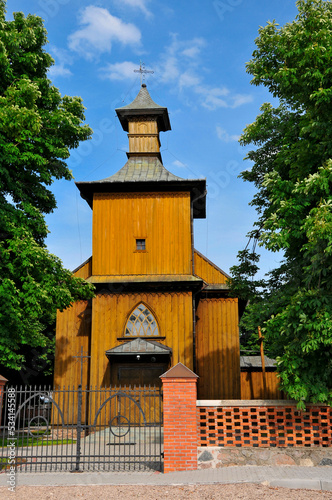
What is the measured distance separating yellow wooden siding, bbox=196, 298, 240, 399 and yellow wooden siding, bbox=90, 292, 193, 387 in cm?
247

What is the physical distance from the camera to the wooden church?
1931 centimetres

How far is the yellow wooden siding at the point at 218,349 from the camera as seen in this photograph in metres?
21.1

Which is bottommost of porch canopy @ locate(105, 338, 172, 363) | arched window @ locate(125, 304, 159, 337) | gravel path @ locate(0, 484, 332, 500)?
gravel path @ locate(0, 484, 332, 500)

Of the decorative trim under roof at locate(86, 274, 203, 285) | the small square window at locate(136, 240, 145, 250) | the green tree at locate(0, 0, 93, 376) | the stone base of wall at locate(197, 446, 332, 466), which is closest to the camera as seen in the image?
the stone base of wall at locate(197, 446, 332, 466)

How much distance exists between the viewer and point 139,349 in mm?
18500

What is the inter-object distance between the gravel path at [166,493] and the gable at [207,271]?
13819mm

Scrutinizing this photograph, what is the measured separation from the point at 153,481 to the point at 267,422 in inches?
115

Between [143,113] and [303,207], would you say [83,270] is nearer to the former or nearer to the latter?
[143,113]

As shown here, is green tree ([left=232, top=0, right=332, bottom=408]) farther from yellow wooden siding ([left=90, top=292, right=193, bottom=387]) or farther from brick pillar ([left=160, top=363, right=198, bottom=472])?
yellow wooden siding ([left=90, top=292, right=193, bottom=387])

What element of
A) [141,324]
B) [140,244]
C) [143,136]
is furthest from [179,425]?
[143,136]

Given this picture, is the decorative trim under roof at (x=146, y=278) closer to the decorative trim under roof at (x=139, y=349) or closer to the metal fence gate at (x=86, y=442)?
the decorative trim under roof at (x=139, y=349)

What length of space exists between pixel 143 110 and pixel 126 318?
33.8ft

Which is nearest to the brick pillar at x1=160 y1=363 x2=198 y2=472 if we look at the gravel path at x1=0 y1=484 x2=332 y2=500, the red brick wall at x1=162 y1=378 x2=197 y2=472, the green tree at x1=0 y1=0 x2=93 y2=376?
the red brick wall at x1=162 y1=378 x2=197 y2=472

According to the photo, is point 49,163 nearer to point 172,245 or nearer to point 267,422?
point 172,245
